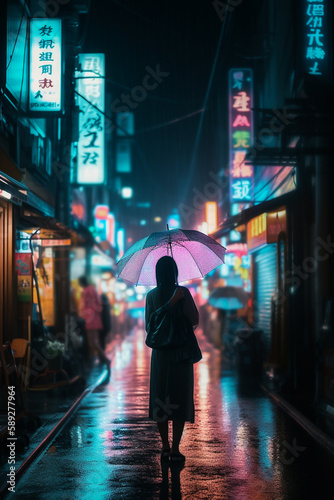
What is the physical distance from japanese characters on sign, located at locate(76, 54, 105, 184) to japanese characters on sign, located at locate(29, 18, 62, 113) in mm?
6712

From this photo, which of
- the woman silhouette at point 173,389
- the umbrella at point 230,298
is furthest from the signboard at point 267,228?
the woman silhouette at point 173,389

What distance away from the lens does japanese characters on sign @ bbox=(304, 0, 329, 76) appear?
12227 millimetres

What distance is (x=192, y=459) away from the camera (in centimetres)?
711

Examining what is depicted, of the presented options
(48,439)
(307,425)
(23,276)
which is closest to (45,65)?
(23,276)

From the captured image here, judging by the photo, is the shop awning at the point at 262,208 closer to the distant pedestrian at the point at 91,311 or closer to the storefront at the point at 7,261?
the storefront at the point at 7,261

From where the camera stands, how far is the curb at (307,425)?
7.75 metres

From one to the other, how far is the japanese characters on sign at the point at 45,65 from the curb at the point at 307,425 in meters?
7.30

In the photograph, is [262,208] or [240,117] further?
[240,117]

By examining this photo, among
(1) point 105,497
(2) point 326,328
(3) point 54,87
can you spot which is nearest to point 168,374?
(1) point 105,497

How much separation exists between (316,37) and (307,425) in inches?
294

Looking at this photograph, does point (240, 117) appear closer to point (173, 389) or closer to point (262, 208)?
point (262, 208)

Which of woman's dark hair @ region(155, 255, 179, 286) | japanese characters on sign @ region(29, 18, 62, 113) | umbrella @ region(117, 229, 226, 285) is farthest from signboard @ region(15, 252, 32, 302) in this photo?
woman's dark hair @ region(155, 255, 179, 286)

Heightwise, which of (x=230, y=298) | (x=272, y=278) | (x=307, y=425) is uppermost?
(x=272, y=278)

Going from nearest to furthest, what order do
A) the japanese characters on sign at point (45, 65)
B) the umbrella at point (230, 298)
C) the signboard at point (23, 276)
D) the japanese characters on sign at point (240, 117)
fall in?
the signboard at point (23, 276)
the japanese characters on sign at point (45, 65)
the japanese characters on sign at point (240, 117)
the umbrella at point (230, 298)
